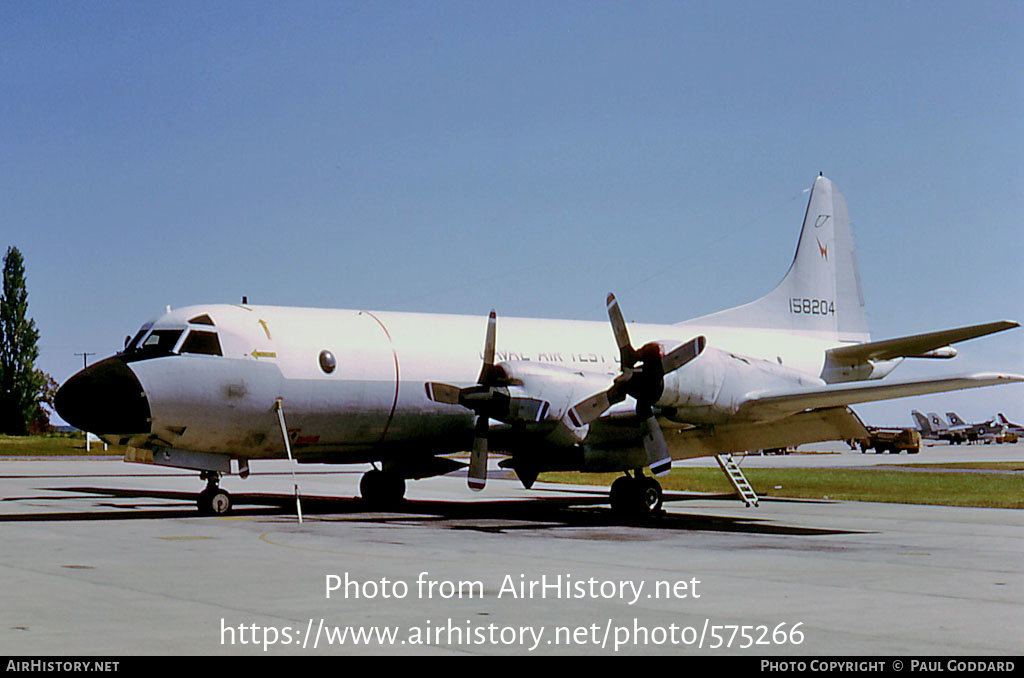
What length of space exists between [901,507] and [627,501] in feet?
25.9

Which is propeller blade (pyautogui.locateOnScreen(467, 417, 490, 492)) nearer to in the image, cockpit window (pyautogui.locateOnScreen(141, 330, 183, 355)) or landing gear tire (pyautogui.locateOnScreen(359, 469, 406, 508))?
landing gear tire (pyautogui.locateOnScreen(359, 469, 406, 508))

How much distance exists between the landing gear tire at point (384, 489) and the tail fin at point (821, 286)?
10235mm

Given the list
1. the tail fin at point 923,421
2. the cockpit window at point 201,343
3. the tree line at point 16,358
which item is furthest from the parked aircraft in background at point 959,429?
the cockpit window at point 201,343

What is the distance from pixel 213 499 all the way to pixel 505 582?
11.4m

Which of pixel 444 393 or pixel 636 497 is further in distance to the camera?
pixel 636 497

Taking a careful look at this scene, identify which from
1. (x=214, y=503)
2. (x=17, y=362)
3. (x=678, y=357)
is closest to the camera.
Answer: (x=678, y=357)

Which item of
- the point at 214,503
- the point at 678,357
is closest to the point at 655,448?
the point at 678,357

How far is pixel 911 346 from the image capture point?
78.5 feet

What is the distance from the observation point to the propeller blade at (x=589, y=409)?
20594 mm

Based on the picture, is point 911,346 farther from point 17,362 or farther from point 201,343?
point 17,362

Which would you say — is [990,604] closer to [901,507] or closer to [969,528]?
[969,528]

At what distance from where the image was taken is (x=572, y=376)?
70.6ft
